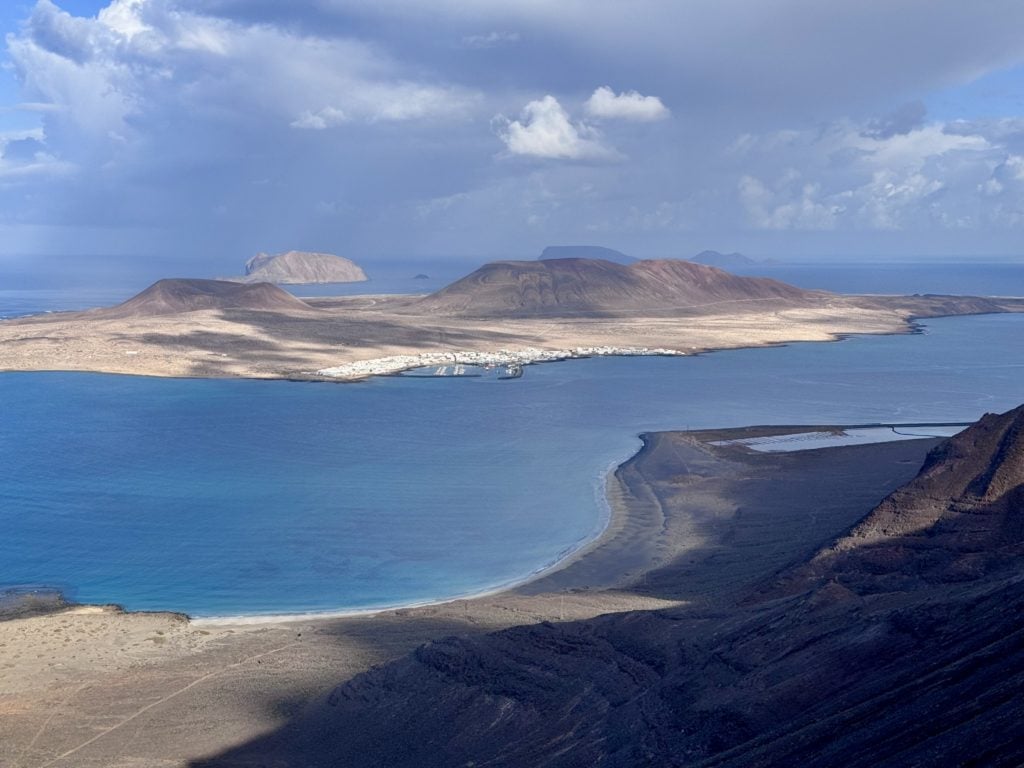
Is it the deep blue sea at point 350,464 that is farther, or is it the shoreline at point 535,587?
the deep blue sea at point 350,464

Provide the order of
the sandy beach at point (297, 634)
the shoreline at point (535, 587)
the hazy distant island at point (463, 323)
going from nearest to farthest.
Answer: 1. the sandy beach at point (297, 634)
2. the shoreline at point (535, 587)
3. the hazy distant island at point (463, 323)

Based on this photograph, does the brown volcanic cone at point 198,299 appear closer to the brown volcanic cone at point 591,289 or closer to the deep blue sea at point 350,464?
the brown volcanic cone at point 591,289

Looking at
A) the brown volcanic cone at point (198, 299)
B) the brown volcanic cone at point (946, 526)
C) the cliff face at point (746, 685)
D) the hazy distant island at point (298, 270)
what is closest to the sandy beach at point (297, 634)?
the cliff face at point (746, 685)

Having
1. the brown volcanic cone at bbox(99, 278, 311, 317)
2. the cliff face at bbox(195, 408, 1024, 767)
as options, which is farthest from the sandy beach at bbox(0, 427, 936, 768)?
the brown volcanic cone at bbox(99, 278, 311, 317)

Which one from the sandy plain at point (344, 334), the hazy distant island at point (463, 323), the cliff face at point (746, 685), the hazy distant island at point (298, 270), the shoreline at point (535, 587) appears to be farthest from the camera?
the hazy distant island at point (298, 270)

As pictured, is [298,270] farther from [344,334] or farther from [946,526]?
[946,526]

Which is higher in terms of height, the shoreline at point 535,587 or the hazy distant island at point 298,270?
the hazy distant island at point 298,270

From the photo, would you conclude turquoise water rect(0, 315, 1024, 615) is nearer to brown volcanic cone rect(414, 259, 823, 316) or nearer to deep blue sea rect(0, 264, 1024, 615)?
deep blue sea rect(0, 264, 1024, 615)

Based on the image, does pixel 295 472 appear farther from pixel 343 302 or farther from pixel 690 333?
pixel 343 302

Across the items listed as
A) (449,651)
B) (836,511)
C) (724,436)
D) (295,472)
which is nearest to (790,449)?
(724,436)
